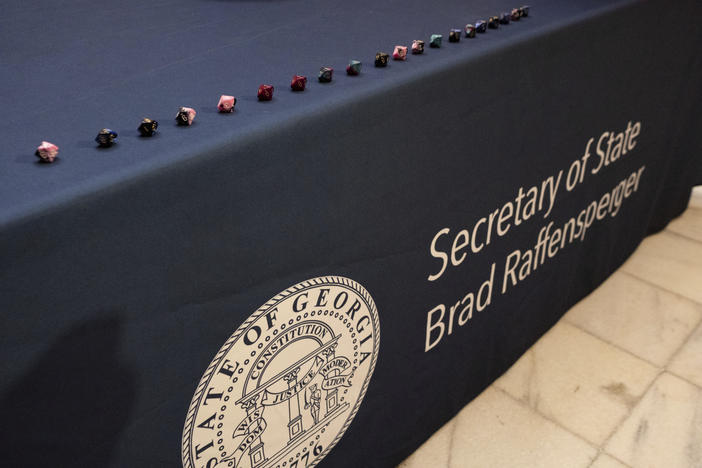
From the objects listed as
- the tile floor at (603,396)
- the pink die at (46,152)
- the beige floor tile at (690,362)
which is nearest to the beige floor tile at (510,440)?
the tile floor at (603,396)

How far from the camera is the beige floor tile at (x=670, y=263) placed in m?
1.94

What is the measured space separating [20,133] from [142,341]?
0.84 ft

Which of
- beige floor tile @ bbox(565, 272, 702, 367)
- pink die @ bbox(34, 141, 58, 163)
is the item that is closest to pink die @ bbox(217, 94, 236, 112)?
pink die @ bbox(34, 141, 58, 163)

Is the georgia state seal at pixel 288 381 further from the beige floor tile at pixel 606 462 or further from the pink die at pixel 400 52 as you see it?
the beige floor tile at pixel 606 462

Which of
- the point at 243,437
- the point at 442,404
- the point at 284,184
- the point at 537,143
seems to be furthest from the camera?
the point at 442,404

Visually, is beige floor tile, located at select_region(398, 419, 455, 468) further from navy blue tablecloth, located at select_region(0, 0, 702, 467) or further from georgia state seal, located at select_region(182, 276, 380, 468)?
georgia state seal, located at select_region(182, 276, 380, 468)

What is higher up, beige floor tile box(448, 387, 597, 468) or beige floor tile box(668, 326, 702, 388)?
beige floor tile box(448, 387, 597, 468)

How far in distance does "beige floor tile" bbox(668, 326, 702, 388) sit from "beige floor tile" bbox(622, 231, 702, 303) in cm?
22

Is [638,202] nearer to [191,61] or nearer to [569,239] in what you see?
[569,239]

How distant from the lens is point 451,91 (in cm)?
98

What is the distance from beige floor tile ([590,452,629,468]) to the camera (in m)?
1.37

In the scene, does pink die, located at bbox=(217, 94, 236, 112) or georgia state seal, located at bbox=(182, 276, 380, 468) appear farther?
georgia state seal, located at bbox=(182, 276, 380, 468)

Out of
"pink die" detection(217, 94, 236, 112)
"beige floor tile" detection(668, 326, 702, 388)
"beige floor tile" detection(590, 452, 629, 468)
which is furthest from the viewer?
"beige floor tile" detection(668, 326, 702, 388)

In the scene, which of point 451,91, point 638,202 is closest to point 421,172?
point 451,91
